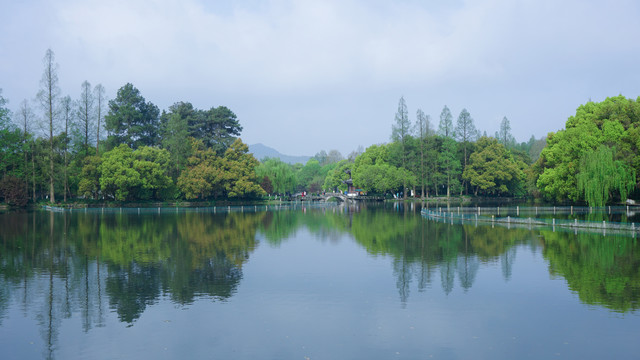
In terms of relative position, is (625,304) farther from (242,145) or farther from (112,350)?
(242,145)

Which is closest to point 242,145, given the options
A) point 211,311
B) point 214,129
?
point 214,129

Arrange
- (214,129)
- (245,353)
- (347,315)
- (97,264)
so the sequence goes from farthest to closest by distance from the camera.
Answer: (214,129), (97,264), (347,315), (245,353)

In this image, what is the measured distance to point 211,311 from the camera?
51.6ft

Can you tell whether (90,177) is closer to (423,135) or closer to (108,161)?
(108,161)

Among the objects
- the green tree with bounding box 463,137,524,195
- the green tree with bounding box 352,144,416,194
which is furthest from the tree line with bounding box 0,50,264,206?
the green tree with bounding box 463,137,524,195

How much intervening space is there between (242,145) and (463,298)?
73.1 meters

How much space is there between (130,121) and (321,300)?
271 ft

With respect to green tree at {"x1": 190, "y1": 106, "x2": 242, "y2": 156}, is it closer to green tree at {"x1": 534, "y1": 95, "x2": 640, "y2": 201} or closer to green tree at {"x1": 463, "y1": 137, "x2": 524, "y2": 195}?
green tree at {"x1": 463, "y1": 137, "x2": 524, "y2": 195}

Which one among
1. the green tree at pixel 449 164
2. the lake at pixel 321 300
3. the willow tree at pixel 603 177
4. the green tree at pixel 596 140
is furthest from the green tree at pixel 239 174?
the willow tree at pixel 603 177

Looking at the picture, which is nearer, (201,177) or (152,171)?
(152,171)

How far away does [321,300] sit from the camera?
1736 cm

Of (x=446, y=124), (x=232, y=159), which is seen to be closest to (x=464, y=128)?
(x=446, y=124)

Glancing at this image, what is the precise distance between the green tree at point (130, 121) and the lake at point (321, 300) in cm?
5959

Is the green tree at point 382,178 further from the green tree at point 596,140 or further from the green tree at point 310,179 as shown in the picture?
the green tree at point 310,179
